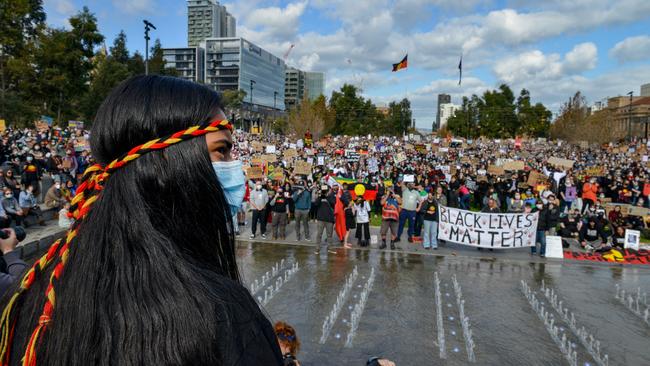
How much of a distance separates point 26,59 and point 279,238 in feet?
98.3

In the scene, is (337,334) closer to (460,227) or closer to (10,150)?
(460,227)

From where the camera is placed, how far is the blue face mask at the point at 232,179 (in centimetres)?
126

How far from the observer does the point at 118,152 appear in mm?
1073

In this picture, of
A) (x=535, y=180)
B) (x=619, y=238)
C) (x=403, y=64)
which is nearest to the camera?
(x=619, y=238)

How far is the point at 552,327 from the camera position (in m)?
7.75

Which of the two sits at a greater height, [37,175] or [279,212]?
[37,175]

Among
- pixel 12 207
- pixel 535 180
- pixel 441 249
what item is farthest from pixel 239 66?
pixel 441 249

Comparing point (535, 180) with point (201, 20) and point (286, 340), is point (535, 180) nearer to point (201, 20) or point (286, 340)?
point (286, 340)

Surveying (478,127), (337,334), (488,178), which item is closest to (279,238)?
(337,334)

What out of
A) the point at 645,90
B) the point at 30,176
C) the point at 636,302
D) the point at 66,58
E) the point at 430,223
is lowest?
the point at 636,302

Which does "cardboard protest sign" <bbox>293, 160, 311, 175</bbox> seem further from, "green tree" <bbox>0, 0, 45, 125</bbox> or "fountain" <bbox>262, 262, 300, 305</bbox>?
"green tree" <bbox>0, 0, 45, 125</bbox>

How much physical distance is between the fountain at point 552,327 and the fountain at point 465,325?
1339 millimetres

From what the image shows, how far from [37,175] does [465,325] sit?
17027mm

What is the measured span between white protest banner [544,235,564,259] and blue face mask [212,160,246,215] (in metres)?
13.9
